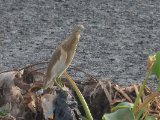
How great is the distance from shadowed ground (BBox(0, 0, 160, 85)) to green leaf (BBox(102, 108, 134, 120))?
826mm

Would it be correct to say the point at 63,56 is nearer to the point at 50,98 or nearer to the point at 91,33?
the point at 50,98

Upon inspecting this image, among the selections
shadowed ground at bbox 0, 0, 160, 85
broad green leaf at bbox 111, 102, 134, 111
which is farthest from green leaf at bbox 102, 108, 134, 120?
shadowed ground at bbox 0, 0, 160, 85

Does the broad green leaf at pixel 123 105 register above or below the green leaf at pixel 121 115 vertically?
below

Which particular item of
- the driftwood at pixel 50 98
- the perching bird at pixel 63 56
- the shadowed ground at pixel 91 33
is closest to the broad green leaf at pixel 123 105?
the driftwood at pixel 50 98

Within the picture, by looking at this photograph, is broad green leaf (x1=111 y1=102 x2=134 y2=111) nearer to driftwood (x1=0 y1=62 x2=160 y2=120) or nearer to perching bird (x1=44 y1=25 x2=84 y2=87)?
driftwood (x1=0 y1=62 x2=160 y2=120)

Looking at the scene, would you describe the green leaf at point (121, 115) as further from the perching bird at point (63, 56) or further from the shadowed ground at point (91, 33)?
the shadowed ground at point (91, 33)

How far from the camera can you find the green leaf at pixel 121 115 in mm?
1230

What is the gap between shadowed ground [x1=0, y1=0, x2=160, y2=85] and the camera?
88.0 inches

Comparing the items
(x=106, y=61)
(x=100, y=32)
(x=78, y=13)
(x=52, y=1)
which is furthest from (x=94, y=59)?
(x=52, y=1)

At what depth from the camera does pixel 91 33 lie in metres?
2.57

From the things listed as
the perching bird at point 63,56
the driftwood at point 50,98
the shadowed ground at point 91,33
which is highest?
the perching bird at point 63,56

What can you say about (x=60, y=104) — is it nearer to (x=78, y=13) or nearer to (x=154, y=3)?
(x=78, y=13)

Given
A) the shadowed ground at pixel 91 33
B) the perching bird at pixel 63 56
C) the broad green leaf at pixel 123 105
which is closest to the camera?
the perching bird at pixel 63 56

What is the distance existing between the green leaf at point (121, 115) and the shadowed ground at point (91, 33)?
83 cm
